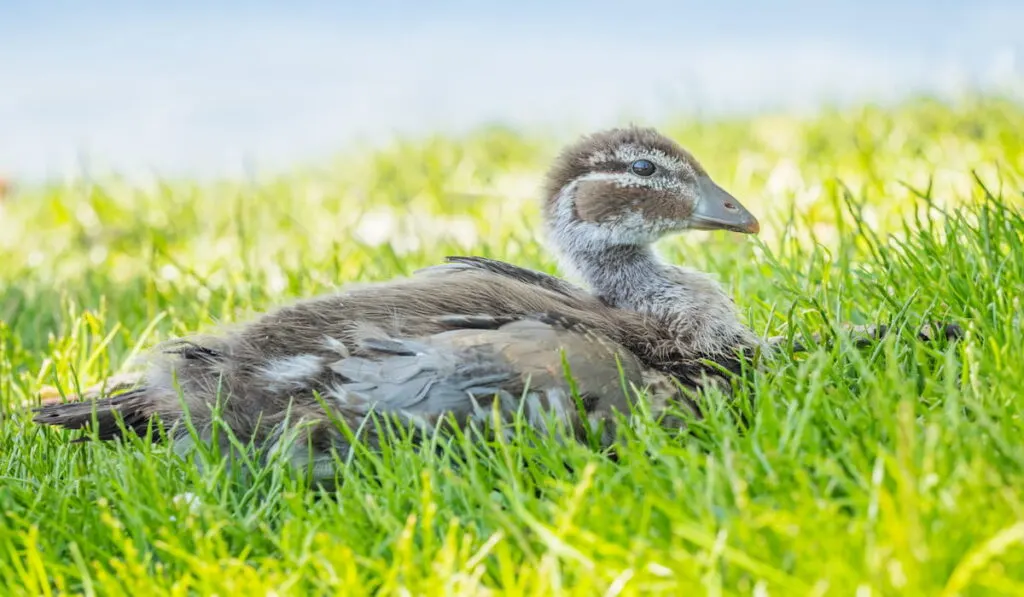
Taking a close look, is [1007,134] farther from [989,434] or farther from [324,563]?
[324,563]

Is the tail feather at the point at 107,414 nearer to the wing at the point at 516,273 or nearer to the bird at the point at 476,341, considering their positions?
the bird at the point at 476,341

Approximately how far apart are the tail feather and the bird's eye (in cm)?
189

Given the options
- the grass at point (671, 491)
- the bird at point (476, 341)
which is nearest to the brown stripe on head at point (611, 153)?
the bird at point (476, 341)

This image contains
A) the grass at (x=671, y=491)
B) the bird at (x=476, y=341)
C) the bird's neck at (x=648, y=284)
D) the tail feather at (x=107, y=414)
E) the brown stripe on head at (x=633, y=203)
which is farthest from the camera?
the brown stripe on head at (x=633, y=203)

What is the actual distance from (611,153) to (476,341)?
4.00ft

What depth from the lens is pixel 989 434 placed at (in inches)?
106

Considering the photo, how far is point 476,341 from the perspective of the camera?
3.36 m

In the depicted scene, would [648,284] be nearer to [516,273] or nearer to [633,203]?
[633,203]

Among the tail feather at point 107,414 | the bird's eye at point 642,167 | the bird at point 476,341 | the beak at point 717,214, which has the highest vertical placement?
the bird's eye at point 642,167

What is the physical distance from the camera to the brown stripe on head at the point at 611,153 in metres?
4.27

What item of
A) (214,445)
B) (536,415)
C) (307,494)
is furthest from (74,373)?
(536,415)

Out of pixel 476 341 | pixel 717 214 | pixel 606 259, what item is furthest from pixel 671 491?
pixel 717 214

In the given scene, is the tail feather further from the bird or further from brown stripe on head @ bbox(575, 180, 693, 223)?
brown stripe on head @ bbox(575, 180, 693, 223)

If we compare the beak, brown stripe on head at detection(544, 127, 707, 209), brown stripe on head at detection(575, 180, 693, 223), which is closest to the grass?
the beak
